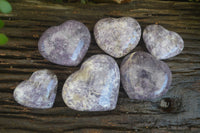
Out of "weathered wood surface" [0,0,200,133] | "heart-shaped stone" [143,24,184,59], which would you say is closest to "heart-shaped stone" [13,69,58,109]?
"weathered wood surface" [0,0,200,133]

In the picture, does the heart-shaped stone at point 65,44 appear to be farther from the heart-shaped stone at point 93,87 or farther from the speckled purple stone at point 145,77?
the speckled purple stone at point 145,77

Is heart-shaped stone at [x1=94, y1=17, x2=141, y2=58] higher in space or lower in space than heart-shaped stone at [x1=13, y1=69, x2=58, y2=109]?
higher

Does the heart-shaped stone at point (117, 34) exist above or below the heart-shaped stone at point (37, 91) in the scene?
above

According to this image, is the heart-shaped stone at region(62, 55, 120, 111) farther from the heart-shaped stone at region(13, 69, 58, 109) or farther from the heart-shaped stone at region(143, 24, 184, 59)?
the heart-shaped stone at region(143, 24, 184, 59)

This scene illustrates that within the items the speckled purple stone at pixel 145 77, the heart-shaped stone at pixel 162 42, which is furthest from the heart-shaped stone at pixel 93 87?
the heart-shaped stone at pixel 162 42

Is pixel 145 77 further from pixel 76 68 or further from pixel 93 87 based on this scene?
pixel 76 68

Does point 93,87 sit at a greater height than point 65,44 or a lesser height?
lesser

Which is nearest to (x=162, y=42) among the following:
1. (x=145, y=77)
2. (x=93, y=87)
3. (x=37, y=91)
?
(x=145, y=77)
